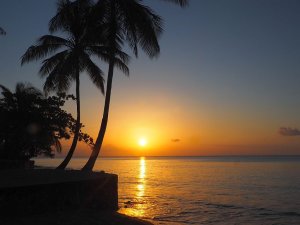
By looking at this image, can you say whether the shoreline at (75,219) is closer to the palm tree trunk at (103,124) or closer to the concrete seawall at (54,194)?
the concrete seawall at (54,194)

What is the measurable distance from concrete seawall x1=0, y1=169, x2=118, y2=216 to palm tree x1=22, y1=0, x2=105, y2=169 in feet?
26.6

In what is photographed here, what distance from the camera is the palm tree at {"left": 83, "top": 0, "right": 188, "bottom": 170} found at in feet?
67.5

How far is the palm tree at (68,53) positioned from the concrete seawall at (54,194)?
8111mm

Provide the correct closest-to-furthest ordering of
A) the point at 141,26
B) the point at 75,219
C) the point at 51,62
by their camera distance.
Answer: the point at 75,219, the point at 141,26, the point at 51,62

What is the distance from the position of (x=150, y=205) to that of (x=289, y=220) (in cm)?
805

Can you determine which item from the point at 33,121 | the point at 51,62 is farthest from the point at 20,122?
the point at 51,62

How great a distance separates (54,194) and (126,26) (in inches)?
412

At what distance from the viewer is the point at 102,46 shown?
25.1 meters

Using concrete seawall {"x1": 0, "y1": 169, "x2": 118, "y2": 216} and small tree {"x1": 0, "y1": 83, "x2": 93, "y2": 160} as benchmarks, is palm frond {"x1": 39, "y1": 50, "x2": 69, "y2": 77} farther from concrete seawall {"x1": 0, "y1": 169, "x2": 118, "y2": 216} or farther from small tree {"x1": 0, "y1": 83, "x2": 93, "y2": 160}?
concrete seawall {"x1": 0, "y1": 169, "x2": 118, "y2": 216}

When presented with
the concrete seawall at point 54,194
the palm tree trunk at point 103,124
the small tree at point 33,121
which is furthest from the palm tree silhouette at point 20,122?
the concrete seawall at point 54,194

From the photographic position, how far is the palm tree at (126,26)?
2058 centimetres

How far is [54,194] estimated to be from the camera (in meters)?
14.1

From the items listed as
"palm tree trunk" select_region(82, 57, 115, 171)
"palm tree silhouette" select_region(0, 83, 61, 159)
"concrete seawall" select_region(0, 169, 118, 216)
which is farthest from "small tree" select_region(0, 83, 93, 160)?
"concrete seawall" select_region(0, 169, 118, 216)

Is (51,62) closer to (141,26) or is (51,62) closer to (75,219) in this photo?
(141,26)
